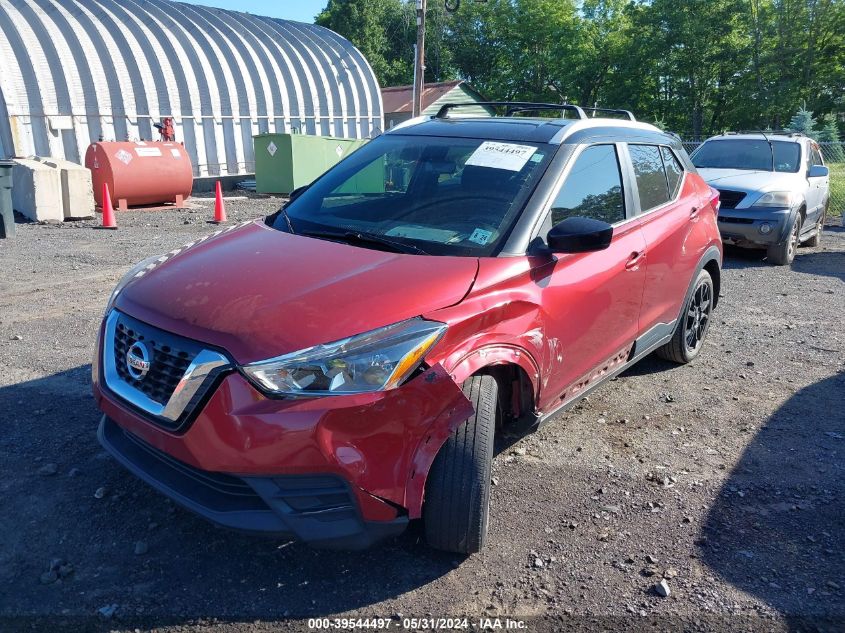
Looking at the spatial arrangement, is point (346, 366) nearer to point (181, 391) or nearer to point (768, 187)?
point (181, 391)

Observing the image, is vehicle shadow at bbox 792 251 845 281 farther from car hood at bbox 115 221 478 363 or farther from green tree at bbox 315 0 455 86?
green tree at bbox 315 0 455 86

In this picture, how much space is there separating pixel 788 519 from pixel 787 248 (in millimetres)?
7482

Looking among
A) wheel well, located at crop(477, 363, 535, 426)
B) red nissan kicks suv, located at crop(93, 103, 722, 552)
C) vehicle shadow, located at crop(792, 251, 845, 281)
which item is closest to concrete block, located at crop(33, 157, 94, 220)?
red nissan kicks suv, located at crop(93, 103, 722, 552)

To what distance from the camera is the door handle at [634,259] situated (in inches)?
157

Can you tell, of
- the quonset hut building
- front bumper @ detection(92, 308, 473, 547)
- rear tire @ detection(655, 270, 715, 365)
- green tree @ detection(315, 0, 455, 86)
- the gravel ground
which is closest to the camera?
front bumper @ detection(92, 308, 473, 547)

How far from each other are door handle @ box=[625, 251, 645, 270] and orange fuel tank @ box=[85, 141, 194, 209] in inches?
495

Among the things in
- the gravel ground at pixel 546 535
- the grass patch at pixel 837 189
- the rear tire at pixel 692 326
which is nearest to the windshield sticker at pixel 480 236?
the gravel ground at pixel 546 535

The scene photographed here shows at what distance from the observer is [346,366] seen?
252 cm

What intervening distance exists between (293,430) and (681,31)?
131 feet

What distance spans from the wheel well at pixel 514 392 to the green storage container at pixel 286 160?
15.6m

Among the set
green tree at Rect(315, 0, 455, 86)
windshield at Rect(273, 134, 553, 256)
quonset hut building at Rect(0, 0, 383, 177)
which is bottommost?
windshield at Rect(273, 134, 553, 256)

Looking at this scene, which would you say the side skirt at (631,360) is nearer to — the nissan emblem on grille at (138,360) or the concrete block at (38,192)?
the nissan emblem on grille at (138,360)

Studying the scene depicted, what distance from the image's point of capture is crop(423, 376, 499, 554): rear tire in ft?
9.07

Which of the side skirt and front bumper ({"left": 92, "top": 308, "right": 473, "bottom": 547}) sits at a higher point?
front bumper ({"left": 92, "top": 308, "right": 473, "bottom": 547})
